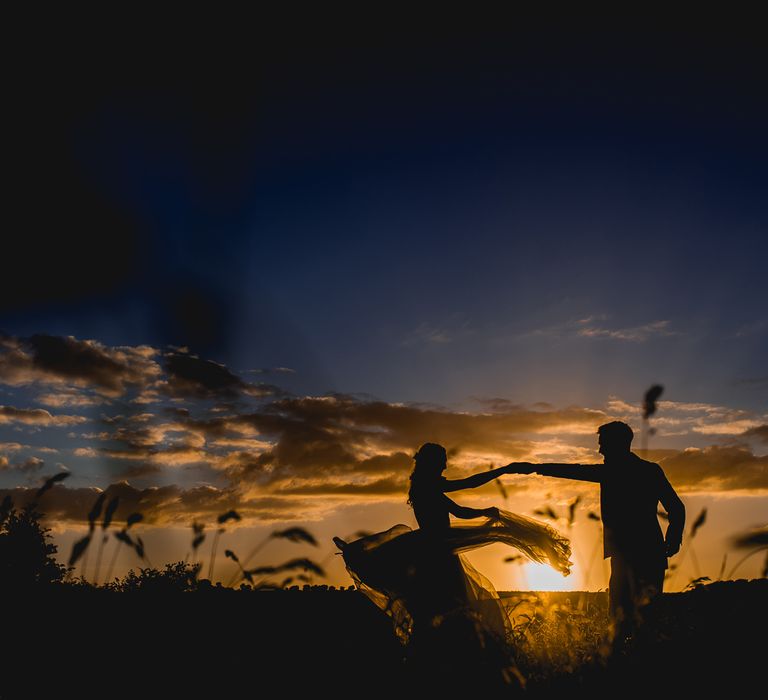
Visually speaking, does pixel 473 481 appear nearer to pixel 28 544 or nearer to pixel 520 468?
pixel 520 468

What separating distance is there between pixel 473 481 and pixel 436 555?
108cm

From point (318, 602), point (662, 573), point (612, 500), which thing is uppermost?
point (612, 500)

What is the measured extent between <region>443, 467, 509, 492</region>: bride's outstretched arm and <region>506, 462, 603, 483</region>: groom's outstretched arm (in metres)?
0.13

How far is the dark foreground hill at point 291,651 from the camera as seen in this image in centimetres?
506

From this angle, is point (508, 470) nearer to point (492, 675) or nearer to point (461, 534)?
point (461, 534)

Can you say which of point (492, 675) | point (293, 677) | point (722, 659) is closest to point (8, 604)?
point (293, 677)

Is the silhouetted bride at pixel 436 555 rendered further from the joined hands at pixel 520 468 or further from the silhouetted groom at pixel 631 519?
the silhouetted groom at pixel 631 519

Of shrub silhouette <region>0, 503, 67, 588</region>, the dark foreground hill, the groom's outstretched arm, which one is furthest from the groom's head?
shrub silhouette <region>0, 503, 67, 588</region>

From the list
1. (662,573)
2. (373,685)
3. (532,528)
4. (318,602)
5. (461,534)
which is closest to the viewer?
(373,685)

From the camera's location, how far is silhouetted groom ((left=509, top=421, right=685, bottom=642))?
663cm

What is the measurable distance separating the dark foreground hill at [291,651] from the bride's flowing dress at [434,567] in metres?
0.40

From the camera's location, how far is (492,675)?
16.8 feet

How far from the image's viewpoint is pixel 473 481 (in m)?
7.72

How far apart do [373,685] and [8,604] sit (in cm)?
458
